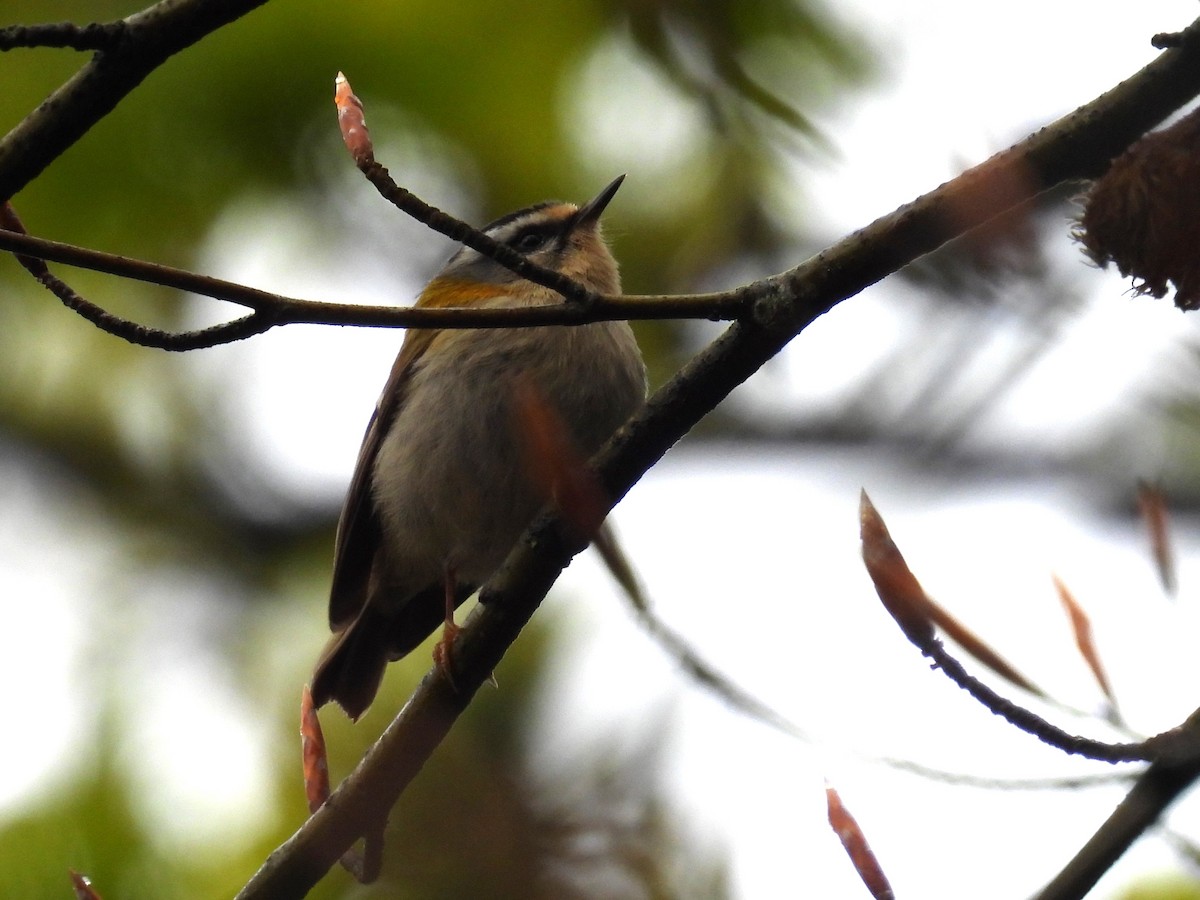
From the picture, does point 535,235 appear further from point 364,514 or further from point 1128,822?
point 1128,822

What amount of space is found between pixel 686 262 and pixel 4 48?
2.68 meters

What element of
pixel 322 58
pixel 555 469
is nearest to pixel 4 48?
pixel 555 469

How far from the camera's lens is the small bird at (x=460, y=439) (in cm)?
359

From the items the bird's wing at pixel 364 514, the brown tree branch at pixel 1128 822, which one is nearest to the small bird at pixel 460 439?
the bird's wing at pixel 364 514

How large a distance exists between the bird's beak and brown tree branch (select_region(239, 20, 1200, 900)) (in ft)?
5.56

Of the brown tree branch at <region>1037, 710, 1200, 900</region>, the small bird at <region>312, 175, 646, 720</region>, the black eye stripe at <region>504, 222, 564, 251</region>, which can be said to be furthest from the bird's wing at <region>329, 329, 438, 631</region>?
the brown tree branch at <region>1037, 710, 1200, 900</region>

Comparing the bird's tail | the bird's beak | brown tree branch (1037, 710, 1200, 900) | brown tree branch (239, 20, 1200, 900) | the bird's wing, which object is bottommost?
brown tree branch (1037, 710, 1200, 900)

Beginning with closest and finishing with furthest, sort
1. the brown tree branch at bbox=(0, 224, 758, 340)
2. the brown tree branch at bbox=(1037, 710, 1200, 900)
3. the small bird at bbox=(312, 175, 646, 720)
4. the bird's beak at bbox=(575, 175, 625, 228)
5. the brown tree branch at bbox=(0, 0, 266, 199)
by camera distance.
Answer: the brown tree branch at bbox=(1037, 710, 1200, 900), the brown tree branch at bbox=(0, 224, 758, 340), the brown tree branch at bbox=(0, 0, 266, 199), the small bird at bbox=(312, 175, 646, 720), the bird's beak at bbox=(575, 175, 625, 228)

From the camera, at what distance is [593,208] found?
4.04 m

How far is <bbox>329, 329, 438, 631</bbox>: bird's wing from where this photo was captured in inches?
161

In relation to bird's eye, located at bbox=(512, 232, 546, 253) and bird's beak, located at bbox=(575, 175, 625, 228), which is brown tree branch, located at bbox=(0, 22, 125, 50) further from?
bird's eye, located at bbox=(512, 232, 546, 253)

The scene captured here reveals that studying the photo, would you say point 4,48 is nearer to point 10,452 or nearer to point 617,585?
point 617,585

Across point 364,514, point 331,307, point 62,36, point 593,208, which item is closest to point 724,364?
point 331,307

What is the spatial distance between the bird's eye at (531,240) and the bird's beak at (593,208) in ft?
0.41
